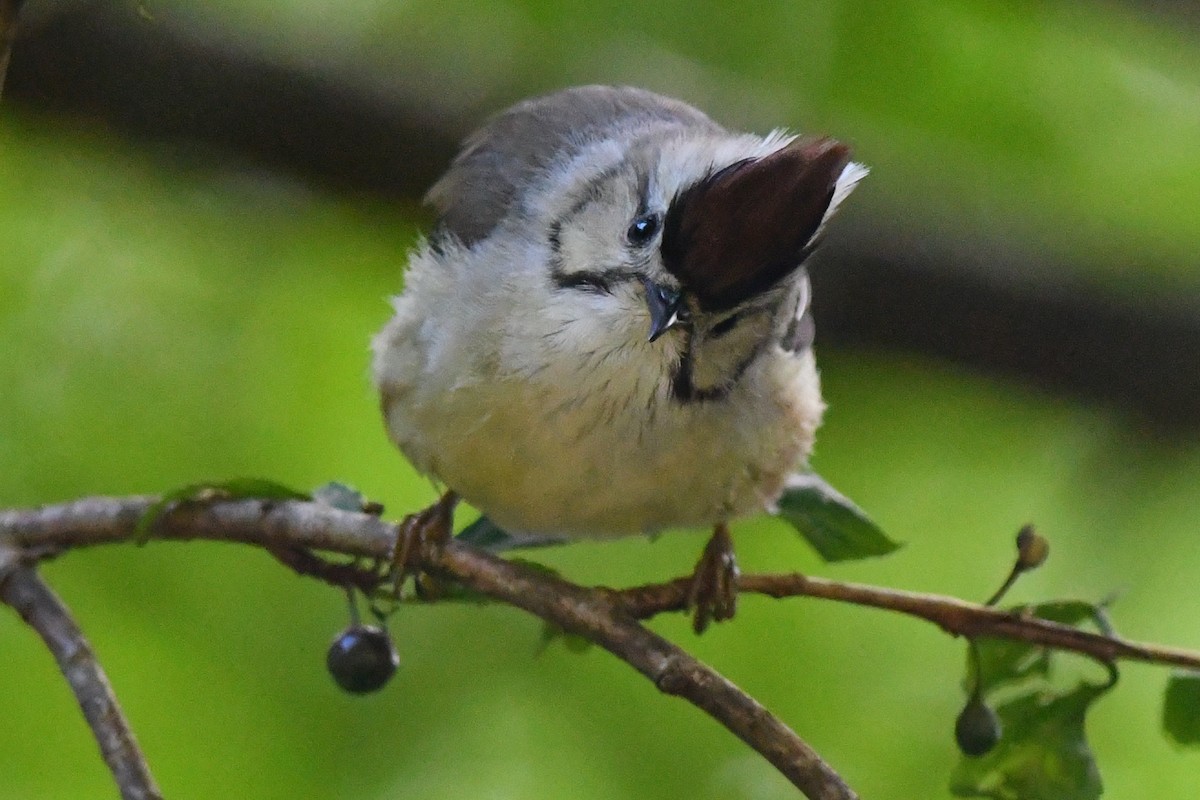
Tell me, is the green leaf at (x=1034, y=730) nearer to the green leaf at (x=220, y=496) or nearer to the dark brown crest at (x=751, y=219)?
the dark brown crest at (x=751, y=219)

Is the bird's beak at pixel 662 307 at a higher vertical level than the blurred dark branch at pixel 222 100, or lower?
lower

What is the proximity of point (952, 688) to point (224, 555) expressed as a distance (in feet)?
4.60

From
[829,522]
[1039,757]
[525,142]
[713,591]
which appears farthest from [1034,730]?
[525,142]

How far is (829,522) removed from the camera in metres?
1.85

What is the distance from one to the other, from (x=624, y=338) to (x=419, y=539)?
0.40 metres

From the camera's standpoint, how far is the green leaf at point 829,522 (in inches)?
69.5

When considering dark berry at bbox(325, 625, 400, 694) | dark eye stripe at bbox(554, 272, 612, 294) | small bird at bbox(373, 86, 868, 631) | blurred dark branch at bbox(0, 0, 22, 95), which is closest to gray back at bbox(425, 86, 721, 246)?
small bird at bbox(373, 86, 868, 631)

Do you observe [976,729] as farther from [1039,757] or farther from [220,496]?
[220,496]

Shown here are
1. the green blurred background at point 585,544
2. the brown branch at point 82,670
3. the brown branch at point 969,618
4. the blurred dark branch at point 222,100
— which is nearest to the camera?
the brown branch at point 82,670

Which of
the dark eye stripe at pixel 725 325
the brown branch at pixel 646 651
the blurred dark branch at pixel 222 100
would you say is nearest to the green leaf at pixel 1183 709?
the brown branch at pixel 646 651

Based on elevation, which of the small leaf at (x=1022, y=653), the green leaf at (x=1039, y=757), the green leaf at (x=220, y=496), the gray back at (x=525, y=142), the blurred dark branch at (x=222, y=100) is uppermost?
the blurred dark branch at (x=222, y=100)

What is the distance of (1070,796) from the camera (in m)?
1.54

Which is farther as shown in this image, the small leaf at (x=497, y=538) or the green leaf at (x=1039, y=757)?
the small leaf at (x=497, y=538)

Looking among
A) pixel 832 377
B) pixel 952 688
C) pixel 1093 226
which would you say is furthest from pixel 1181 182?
pixel 952 688
